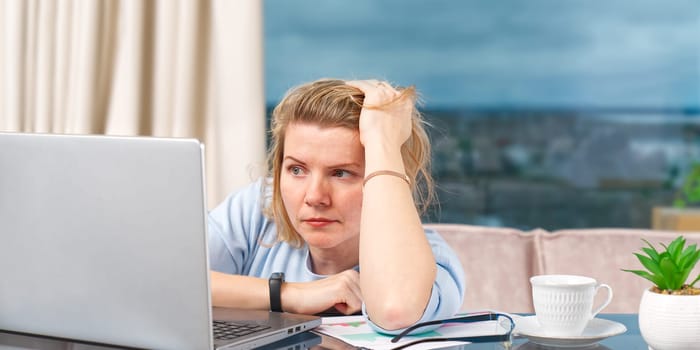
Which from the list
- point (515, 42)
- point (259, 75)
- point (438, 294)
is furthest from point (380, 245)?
point (515, 42)

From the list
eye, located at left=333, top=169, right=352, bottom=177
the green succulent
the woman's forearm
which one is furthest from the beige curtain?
the green succulent

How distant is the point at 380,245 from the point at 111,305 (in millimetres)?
459

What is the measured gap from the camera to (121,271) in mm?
1072

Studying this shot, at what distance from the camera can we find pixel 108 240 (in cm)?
107

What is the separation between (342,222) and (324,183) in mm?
77

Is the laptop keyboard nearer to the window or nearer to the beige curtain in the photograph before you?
the beige curtain

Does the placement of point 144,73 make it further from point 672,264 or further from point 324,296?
point 672,264

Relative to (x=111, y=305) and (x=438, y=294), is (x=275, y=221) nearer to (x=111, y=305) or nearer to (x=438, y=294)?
(x=438, y=294)

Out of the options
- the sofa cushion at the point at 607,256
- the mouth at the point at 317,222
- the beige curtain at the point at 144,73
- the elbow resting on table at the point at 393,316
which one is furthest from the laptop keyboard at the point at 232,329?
the beige curtain at the point at 144,73

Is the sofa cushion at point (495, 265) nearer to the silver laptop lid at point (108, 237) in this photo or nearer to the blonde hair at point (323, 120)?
the blonde hair at point (323, 120)

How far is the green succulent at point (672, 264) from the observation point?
119 cm

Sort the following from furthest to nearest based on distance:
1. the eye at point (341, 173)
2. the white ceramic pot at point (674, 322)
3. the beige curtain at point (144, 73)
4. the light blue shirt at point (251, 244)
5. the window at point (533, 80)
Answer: the window at point (533, 80), the beige curtain at point (144, 73), the light blue shirt at point (251, 244), the eye at point (341, 173), the white ceramic pot at point (674, 322)

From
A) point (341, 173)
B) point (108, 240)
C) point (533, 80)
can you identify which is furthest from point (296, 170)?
point (533, 80)

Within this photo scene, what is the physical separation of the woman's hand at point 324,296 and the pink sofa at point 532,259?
26.3 inches
